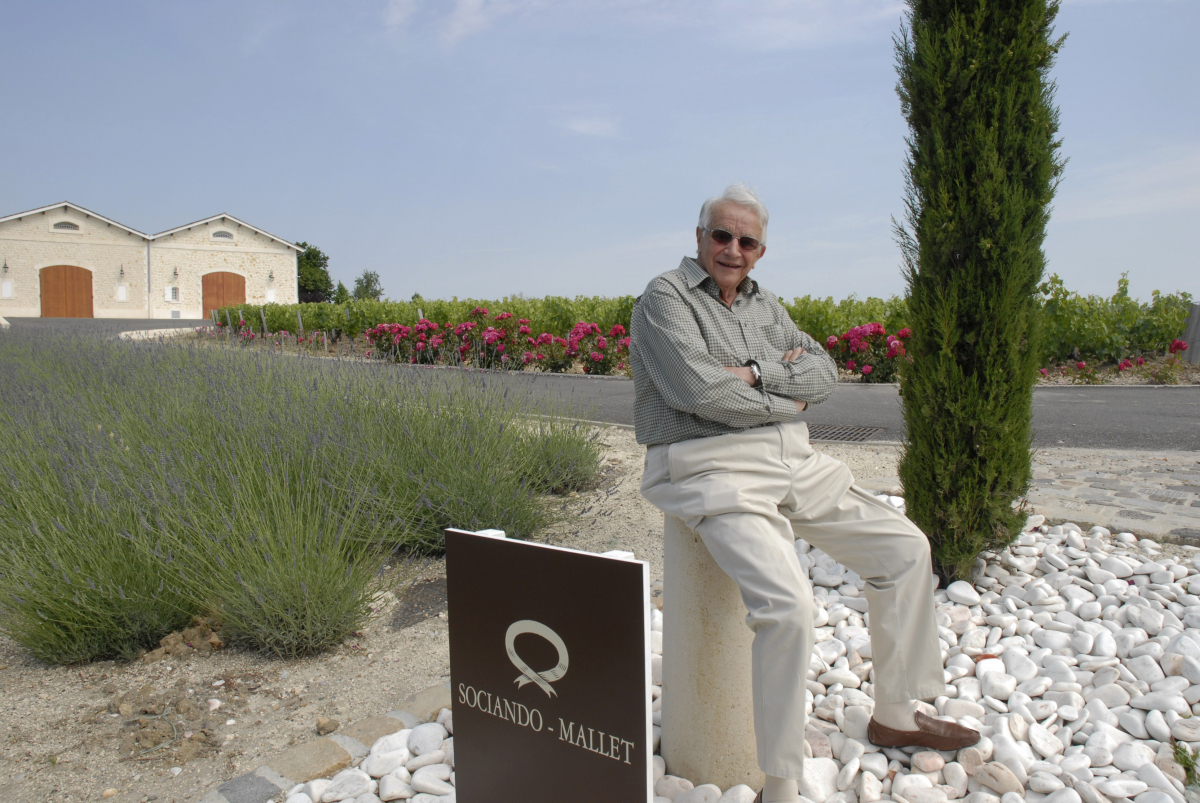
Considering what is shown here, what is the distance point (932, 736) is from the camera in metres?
2.11

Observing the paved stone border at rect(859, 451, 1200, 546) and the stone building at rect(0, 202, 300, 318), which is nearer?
the paved stone border at rect(859, 451, 1200, 546)

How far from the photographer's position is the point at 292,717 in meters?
2.43

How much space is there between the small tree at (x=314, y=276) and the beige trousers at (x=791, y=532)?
197 feet

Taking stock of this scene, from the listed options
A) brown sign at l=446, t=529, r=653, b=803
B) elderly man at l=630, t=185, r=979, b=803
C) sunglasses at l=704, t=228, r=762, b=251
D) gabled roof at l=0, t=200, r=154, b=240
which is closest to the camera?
brown sign at l=446, t=529, r=653, b=803

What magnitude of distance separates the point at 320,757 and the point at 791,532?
4.74ft

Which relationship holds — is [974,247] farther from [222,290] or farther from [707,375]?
[222,290]

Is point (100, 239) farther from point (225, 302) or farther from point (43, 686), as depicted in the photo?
point (43, 686)

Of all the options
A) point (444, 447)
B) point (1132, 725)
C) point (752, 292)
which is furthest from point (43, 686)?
point (1132, 725)

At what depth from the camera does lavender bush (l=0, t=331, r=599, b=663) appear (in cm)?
280

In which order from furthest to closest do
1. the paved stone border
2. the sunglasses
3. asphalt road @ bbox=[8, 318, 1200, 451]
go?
asphalt road @ bbox=[8, 318, 1200, 451] < the paved stone border < the sunglasses

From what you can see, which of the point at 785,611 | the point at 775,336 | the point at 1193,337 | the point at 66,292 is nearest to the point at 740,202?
the point at 775,336

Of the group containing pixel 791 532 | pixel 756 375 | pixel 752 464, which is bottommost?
pixel 791 532

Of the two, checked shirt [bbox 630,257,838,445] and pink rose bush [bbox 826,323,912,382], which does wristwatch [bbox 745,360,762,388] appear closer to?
checked shirt [bbox 630,257,838,445]

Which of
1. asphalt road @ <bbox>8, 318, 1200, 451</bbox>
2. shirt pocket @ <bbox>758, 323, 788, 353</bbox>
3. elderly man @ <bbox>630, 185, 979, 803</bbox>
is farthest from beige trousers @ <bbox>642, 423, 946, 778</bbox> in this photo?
asphalt road @ <bbox>8, 318, 1200, 451</bbox>
